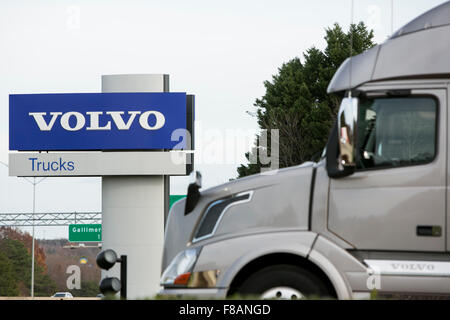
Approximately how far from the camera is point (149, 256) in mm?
34188

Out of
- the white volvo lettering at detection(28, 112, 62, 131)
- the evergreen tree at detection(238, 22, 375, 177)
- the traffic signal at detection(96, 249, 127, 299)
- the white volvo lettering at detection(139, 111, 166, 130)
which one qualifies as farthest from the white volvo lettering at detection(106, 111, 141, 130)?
the traffic signal at detection(96, 249, 127, 299)

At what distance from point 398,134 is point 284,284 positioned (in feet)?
6.82

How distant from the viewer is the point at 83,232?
55938 mm

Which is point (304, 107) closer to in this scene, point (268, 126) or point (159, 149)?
point (268, 126)

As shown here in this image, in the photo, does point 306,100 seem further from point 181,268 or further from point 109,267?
point 181,268

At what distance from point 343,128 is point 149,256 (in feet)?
83.7

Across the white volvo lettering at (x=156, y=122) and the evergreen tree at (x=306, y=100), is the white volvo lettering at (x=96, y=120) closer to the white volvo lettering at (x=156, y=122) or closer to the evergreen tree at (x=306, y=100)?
the white volvo lettering at (x=156, y=122)

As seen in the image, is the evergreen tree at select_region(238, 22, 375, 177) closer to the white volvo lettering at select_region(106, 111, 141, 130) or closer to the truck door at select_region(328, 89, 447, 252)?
the white volvo lettering at select_region(106, 111, 141, 130)

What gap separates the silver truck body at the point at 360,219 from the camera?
951 centimetres

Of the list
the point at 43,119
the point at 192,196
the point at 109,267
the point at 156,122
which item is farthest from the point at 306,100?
the point at 192,196

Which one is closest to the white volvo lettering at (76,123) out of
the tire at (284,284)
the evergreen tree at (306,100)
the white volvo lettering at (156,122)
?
the white volvo lettering at (156,122)
